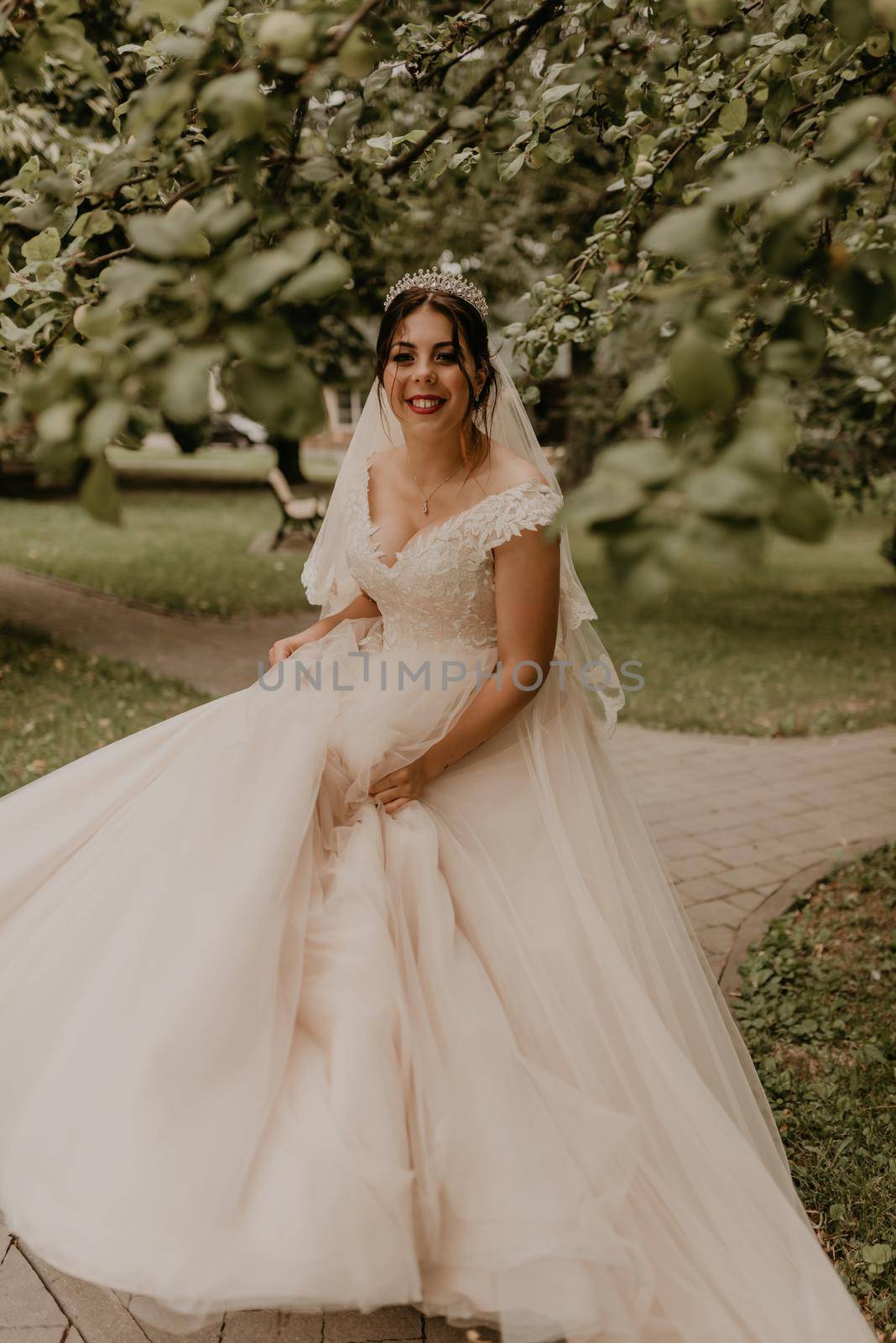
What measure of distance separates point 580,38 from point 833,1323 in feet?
9.98

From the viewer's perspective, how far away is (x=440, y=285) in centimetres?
286

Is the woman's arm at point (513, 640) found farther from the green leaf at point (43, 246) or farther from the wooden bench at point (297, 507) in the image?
the wooden bench at point (297, 507)

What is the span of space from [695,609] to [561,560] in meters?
9.27

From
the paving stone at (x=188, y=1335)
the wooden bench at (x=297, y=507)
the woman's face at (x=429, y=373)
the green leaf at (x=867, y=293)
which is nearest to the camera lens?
the green leaf at (x=867, y=293)

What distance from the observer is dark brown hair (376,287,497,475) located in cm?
282

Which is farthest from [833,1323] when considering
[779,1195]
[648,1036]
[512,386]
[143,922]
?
[512,386]

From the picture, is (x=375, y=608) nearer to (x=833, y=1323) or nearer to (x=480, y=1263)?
(x=480, y=1263)

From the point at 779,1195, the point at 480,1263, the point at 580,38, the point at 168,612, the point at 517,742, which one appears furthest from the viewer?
the point at 168,612

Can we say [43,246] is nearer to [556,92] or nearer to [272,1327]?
[556,92]

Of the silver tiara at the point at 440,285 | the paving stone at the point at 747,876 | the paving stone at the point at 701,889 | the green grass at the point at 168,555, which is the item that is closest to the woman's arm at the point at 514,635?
the silver tiara at the point at 440,285

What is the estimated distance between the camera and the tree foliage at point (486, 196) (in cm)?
105

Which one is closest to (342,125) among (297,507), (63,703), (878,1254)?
(878,1254)

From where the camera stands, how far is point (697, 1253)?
2.07 metres

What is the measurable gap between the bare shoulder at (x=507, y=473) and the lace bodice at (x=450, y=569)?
0.03 meters
